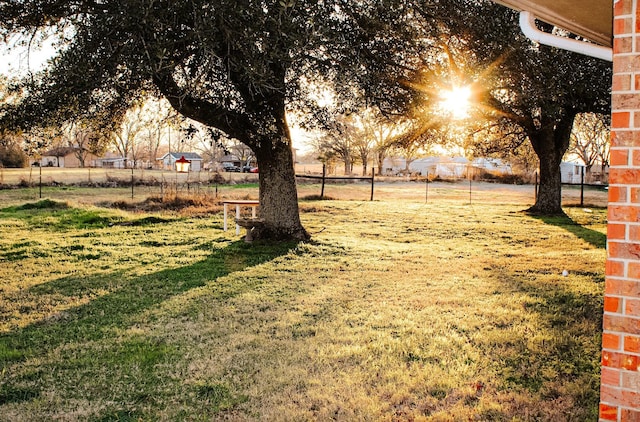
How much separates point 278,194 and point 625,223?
8.82m

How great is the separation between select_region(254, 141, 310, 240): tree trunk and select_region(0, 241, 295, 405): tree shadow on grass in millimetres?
864

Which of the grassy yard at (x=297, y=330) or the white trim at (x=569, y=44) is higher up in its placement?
the white trim at (x=569, y=44)

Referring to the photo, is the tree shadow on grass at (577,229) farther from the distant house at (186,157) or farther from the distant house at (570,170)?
the distant house at (186,157)

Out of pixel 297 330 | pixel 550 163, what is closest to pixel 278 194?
pixel 297 330

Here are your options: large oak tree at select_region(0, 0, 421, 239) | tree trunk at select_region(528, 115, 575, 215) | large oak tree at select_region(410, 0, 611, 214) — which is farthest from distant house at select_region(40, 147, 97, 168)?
large oak tree at select_region(410, 0, 611, 214)

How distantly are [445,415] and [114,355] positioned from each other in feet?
10.0

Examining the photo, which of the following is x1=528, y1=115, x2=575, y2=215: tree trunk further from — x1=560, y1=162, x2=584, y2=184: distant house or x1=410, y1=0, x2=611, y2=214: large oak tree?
x1=560, y1=162, x2=584, y2=184: distant house

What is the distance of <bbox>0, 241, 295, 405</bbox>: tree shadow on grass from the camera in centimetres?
465

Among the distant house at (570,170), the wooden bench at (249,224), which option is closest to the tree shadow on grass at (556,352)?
the wooden bench at (249,224)

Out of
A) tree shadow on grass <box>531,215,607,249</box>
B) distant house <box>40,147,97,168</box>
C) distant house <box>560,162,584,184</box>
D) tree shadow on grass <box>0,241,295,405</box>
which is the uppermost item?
distant house <box>40,147,97,168</box>

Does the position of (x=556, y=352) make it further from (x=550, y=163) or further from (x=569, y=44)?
(x=550, y=163)

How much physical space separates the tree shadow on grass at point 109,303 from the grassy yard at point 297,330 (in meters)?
0.03

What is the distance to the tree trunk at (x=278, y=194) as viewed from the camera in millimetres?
10758

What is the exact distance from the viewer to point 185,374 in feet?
13.9
